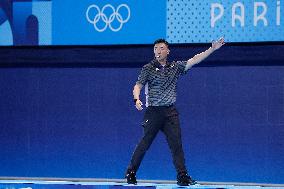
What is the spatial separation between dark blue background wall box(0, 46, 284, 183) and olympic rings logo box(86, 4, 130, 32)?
13.5 inches

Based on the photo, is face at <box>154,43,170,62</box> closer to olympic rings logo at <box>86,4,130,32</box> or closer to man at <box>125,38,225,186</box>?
man at <box>125,38,225,186</box>

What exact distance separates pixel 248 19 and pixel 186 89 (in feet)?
4.45

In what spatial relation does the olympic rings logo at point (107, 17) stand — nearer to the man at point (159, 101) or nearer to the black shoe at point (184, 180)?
the man at point (159, 101)

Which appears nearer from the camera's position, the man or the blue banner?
the man

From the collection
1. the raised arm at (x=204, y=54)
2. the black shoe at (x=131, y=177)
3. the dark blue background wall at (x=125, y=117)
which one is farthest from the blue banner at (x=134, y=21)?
the black shoe at (x=131, y=177)

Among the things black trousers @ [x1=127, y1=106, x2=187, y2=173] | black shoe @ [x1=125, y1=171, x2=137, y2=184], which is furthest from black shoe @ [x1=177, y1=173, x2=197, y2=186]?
black shoe @ [x1=125, y1=171, x2=137, y2=184]

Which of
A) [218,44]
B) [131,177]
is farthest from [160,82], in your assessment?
[131,177]

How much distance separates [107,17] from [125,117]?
1511 millimetres

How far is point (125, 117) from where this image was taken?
29.1ft

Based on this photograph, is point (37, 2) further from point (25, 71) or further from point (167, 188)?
point (167, 188)

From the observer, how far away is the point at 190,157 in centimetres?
871

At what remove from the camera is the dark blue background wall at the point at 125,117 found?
333 inches

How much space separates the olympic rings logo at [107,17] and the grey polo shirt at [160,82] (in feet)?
5.56

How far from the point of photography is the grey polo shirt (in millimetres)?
7047
